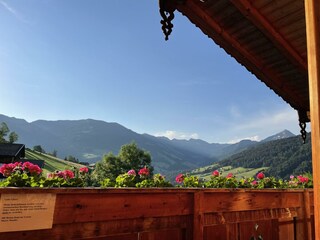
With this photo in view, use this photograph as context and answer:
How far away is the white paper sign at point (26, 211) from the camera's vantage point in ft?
7.86

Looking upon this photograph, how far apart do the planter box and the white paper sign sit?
0.07 ft

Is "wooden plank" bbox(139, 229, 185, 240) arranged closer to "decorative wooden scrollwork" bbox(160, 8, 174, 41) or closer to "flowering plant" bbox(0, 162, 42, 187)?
"flowering plant" bbox(0, 162, 42, 187)

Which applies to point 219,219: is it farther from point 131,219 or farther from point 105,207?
point 105,207

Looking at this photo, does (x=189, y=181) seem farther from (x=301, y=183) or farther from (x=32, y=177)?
(x=301, y=183)

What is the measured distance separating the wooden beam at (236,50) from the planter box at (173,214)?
81.4 inches

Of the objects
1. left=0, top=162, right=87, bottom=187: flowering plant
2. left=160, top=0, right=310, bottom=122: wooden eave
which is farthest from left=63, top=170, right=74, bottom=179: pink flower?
left=160, top=0, right=310, bottom=122: wooden eave

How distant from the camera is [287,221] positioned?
16.6ft

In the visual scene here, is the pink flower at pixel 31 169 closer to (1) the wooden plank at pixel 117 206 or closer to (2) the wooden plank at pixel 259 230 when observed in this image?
(1) the wooden plank at pixel 117 206

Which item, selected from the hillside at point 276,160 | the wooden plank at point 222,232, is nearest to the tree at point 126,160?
the hillside at point 276,160

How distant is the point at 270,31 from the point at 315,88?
3.30 metres

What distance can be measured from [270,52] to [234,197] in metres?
2.72

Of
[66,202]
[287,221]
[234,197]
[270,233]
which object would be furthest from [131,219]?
[287,221]

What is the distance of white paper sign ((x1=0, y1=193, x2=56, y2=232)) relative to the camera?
2.39 m

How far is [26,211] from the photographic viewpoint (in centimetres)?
250
